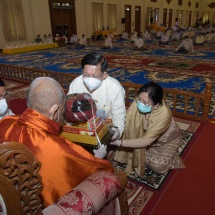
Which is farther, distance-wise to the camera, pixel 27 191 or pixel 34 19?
pixel 34 19

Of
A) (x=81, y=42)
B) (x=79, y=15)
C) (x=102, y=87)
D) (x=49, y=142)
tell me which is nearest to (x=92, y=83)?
(x=102, y=87)

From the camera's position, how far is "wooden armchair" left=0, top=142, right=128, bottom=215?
0.75 m

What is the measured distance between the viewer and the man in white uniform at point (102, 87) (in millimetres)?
1907

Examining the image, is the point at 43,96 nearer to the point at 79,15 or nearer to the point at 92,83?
the point at 92,83

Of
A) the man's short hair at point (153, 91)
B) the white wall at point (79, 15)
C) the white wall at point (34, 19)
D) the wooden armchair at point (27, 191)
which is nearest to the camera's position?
the wooden armchair at point (27, 191)

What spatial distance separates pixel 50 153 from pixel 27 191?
0.79ft

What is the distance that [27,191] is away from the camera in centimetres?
82

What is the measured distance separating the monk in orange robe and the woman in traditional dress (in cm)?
81

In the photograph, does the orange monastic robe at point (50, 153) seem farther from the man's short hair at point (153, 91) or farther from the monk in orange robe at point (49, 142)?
the man's short hair at point (153, 91)

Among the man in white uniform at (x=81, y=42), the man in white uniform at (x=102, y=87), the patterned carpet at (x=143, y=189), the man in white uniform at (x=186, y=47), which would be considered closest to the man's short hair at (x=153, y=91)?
the man in white uniform at (x=102, y=87)

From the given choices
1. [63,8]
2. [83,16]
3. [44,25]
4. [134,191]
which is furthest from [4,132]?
[83,16]

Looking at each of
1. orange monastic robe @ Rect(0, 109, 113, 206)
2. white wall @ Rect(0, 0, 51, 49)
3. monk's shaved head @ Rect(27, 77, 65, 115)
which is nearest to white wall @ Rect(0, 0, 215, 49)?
white wall @ Rect(0, 0, 51, 49)

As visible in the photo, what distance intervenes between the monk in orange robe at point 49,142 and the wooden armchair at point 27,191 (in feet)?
0.27

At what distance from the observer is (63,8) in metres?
15.4
